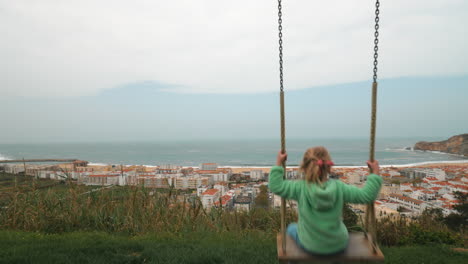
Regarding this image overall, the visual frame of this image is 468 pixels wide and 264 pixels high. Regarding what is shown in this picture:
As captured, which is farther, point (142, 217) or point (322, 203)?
point (142, 217)

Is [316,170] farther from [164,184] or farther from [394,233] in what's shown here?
[164,184]

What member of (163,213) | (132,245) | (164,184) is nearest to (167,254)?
(132,245)

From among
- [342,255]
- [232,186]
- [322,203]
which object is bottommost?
[232,186]

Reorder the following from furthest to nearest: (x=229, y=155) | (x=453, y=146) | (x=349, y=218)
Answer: (x=453, y=146) → (x=229, y=155) → (x=349, y=218)

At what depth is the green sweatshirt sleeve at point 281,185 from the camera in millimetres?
2040

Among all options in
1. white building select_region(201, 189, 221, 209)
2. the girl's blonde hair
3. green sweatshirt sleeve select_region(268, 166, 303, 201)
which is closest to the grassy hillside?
white building select_region(201, 189, 221, 209)

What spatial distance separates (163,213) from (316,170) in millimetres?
3625

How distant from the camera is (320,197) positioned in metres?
1.90

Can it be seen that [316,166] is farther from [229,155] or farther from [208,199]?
[229,155]

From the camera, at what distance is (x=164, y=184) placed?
18.6 feet

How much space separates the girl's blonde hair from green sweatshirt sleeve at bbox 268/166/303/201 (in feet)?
0.31

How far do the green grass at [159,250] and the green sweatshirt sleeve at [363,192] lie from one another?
143 centimetres

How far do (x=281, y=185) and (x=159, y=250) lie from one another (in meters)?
2.10

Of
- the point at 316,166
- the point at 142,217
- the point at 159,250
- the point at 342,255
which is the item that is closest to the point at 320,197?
the point at 316,166
